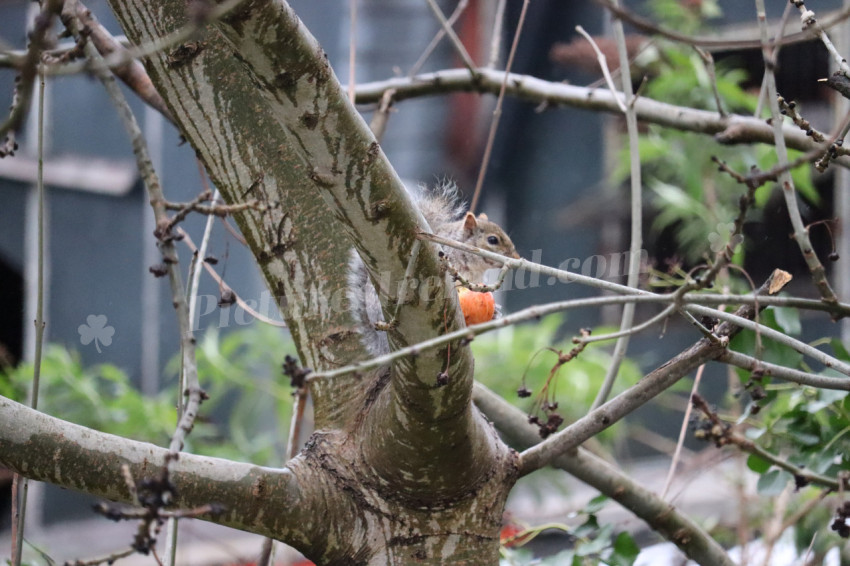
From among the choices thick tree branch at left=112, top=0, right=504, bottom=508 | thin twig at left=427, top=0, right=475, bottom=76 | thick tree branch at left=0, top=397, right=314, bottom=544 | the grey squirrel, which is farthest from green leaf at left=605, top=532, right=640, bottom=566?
thin twig at left=427, top=0, right=475, bottom=76

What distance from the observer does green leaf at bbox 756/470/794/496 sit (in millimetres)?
1129

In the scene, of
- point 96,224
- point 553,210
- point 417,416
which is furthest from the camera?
point 553,210

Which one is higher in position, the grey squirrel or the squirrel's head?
the squirrel's head

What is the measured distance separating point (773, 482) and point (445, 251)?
70 cm

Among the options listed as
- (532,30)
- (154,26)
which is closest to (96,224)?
(532,30)

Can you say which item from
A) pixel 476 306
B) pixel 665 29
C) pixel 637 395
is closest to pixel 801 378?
pixel 637 395

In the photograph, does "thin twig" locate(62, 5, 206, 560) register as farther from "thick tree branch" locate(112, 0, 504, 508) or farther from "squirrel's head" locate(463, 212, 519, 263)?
"squirrel's head" locate(463, 212, 519, 263)

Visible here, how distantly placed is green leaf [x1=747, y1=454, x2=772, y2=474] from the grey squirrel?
0.50m

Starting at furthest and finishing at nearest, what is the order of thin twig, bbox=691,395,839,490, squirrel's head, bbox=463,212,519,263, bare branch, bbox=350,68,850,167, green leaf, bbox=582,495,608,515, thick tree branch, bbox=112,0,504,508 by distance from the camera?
squirrel's head, bbox=463,212,519,263, bare branch, bbox=350,68,850,167, green leaf, bbox=582,495,608,515, thin twig, bbox=691,395,839,490, thick tree branch, bbox=112,0,504,508

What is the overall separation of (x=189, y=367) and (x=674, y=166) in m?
2.17

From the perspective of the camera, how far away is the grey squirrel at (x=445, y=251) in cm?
98

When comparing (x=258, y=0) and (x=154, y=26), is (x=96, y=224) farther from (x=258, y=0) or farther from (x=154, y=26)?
(x=258, y=0)

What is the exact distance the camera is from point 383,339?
3.40 feet

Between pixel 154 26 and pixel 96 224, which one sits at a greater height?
pixel 96 224
